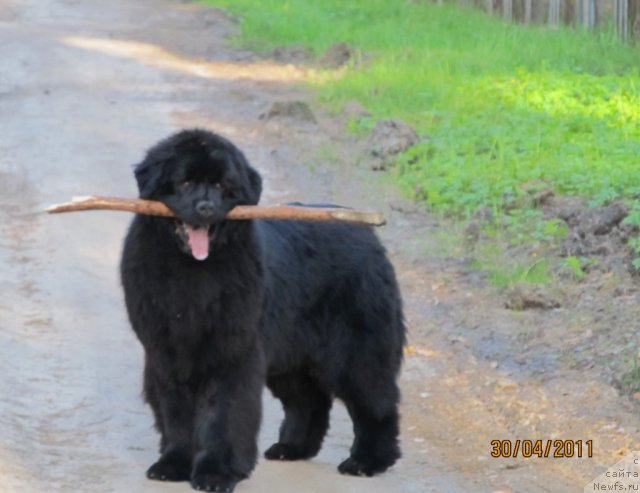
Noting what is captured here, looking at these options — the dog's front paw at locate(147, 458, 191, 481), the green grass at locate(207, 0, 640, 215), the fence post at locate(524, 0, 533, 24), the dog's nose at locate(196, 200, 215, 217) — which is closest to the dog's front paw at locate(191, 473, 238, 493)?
the dog's front paw at locate(147, 458, 191, 481)

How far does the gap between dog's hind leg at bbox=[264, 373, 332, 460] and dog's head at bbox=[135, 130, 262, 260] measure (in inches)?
45.5

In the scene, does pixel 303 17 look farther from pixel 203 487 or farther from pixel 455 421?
pixel 203 487

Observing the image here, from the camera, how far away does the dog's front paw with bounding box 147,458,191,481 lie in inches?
254

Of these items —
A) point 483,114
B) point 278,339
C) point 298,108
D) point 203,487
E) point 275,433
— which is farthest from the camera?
point 298,108

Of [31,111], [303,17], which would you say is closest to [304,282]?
[31,111]

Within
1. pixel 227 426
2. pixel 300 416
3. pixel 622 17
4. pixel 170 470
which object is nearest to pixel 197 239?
pixel 227 426

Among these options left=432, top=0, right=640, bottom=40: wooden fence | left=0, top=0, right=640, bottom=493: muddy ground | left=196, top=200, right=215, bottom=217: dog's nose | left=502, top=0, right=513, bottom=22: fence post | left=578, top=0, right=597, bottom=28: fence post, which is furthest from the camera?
left=502, top=0, right=513, bottom=22: fence post

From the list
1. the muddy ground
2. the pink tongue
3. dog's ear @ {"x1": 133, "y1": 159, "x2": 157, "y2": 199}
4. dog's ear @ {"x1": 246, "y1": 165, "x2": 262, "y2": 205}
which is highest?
dog's ear @ {"x1": 133, "y1": 159, "x2": 157, "y2": 199}

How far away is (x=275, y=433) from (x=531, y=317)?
7.88ft

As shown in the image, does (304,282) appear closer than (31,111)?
Yes

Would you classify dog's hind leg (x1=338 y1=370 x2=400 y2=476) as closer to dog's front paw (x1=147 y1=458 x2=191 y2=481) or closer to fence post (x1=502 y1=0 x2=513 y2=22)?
dog's front paw (x1=147 y1=458 x2=191 y2=481)

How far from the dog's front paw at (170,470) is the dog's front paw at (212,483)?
124 mm

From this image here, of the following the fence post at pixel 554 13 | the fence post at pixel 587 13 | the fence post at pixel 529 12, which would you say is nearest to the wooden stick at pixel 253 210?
the fence post at pixel 587 13

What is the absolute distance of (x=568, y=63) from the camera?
56.2ft
